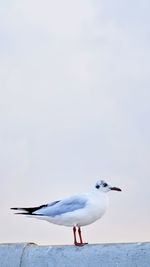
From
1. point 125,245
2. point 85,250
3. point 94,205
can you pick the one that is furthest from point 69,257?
point 94,205

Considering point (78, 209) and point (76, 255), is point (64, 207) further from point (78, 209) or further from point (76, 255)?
point (76, 255)

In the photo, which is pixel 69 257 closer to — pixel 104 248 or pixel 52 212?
pixel 104 248

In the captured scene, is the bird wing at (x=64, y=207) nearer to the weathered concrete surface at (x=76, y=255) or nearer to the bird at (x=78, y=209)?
the bird at (x=78, y=209)

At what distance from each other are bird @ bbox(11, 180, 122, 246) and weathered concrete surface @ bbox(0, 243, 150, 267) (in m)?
0.94

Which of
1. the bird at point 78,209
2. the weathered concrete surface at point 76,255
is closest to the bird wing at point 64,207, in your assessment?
the bird at point 78,209

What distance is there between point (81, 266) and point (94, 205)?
1478 mm

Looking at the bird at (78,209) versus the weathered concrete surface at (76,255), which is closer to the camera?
the weathered concrete surface at (76,255)

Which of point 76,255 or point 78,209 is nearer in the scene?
point 76,255

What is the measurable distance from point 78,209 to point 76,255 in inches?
52.2

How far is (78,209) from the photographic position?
727cm

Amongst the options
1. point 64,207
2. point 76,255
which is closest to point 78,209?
point 64,207

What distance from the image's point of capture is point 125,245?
5.78 metres

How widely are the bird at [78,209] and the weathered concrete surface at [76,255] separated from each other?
0.94 meters

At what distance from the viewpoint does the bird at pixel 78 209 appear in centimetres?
727
